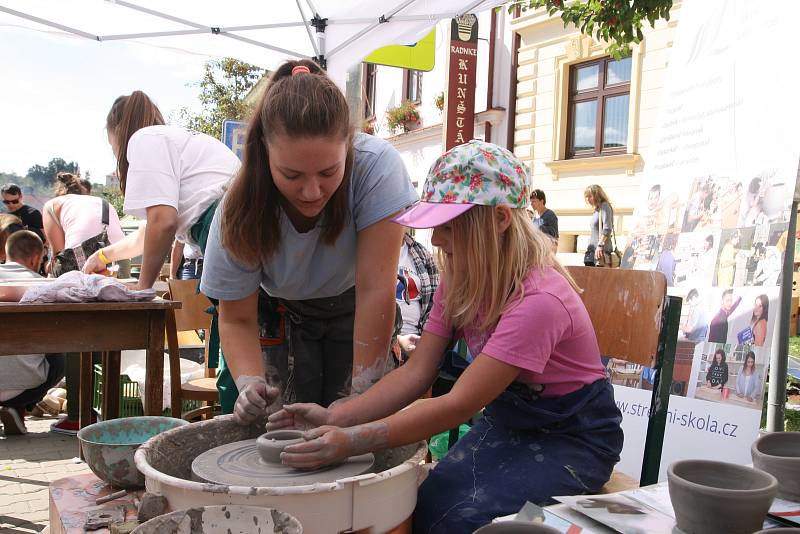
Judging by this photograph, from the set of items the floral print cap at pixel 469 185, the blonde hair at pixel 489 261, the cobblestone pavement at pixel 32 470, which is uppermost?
the floral print cap at pixel 469 185

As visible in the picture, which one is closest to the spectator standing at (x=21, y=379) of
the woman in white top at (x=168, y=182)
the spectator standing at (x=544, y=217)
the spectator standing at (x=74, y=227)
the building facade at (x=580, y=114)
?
the spectator standing at (x=74, y=227)

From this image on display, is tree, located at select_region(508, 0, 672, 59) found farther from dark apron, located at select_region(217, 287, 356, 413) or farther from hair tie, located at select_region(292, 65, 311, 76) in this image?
dark apron, located at select_region(217, 287, 356, 413)

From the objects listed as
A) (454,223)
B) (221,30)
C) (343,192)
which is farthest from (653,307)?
(221,30)

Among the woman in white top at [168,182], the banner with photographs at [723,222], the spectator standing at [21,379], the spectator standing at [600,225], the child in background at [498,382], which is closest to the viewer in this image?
the child in background at [498,382]

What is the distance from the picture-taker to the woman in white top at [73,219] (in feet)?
15.6

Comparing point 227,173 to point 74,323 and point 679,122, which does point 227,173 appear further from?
point 679,122

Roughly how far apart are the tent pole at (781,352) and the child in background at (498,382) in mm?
1392

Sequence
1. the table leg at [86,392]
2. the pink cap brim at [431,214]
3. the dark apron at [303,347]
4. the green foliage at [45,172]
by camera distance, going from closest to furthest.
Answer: the pink cap brim at [431,214]
the dark apron at [303,347]
the table leg at [86,392]
the green foliage at [45,172]

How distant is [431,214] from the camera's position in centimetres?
158

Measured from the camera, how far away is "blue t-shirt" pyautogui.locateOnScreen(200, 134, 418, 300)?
179 centimetres

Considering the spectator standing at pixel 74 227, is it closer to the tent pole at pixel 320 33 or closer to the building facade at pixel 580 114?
the tent pole at pixel 320 33

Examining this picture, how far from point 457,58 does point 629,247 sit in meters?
7.06

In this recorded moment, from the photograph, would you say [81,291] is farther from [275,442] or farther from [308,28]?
[308,28]

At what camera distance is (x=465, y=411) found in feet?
4.66
